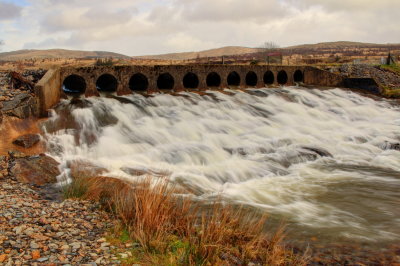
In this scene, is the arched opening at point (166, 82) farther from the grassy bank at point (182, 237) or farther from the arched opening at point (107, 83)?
the grassy bank at point (182, 237)

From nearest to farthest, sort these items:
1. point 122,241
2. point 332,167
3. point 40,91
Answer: point 122,241 < point 332,167 < point 40,91

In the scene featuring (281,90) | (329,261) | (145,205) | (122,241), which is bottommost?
(329,261)

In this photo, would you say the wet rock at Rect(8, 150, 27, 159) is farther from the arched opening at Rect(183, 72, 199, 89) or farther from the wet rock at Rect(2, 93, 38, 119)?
the arched opening at Rect(183, 72, 199, 89)

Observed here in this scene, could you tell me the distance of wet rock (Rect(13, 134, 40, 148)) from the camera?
9.95m

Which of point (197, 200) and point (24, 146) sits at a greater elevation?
point (24, 146)

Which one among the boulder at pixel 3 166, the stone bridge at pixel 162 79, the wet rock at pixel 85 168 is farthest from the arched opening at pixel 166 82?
the boulder at pixel 3 166

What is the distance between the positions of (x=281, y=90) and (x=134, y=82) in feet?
31.3

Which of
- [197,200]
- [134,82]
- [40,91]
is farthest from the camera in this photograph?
[134,82]

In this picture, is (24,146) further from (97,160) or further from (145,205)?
(145,205)

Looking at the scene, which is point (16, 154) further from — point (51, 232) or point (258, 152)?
point (258, 152)

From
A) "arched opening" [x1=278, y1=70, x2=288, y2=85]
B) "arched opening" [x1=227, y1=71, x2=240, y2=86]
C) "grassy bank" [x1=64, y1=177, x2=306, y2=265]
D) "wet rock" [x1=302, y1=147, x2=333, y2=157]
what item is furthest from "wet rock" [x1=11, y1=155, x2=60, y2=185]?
"arched opening" [x1=278, y1=70, x2=288, y2=85]

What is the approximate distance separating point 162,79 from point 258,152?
397 inches

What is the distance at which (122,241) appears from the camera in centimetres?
507

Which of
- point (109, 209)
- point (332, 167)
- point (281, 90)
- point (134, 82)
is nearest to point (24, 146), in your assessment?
point (109, 209)
